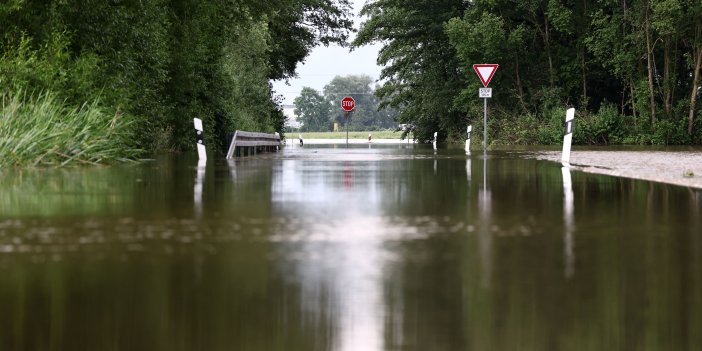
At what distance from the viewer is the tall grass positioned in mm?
16719

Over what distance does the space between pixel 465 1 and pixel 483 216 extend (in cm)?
5124

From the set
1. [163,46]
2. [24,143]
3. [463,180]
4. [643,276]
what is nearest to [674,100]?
[163,46]

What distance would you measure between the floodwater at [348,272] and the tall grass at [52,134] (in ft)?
17.8

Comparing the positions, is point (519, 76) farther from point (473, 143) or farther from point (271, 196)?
point (271, 196)

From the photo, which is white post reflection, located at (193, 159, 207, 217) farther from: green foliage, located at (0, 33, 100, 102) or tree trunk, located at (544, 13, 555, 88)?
tree trunk, located at (544, 13, 555, 88)

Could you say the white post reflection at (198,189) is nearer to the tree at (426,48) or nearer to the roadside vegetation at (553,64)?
the roadside vegetation at (553,64)

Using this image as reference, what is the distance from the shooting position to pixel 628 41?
4319 cm

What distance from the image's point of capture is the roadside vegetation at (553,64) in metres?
41.5

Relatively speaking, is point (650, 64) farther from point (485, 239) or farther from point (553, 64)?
point (485, 239)

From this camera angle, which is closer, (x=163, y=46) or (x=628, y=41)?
(x=163, y=46)

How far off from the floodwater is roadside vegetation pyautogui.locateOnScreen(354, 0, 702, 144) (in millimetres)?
31392

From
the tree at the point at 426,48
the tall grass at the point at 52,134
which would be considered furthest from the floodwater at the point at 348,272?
the tree at the point at 426,48

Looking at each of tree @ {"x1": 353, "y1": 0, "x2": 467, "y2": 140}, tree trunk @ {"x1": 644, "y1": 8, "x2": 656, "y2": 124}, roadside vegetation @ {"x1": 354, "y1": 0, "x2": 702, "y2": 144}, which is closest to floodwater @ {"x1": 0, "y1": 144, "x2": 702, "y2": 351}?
tree trunk @ {"x1": 644, "y1": 8, "x2": 656, "y2": 124}

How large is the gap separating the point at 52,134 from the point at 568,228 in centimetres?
1155
